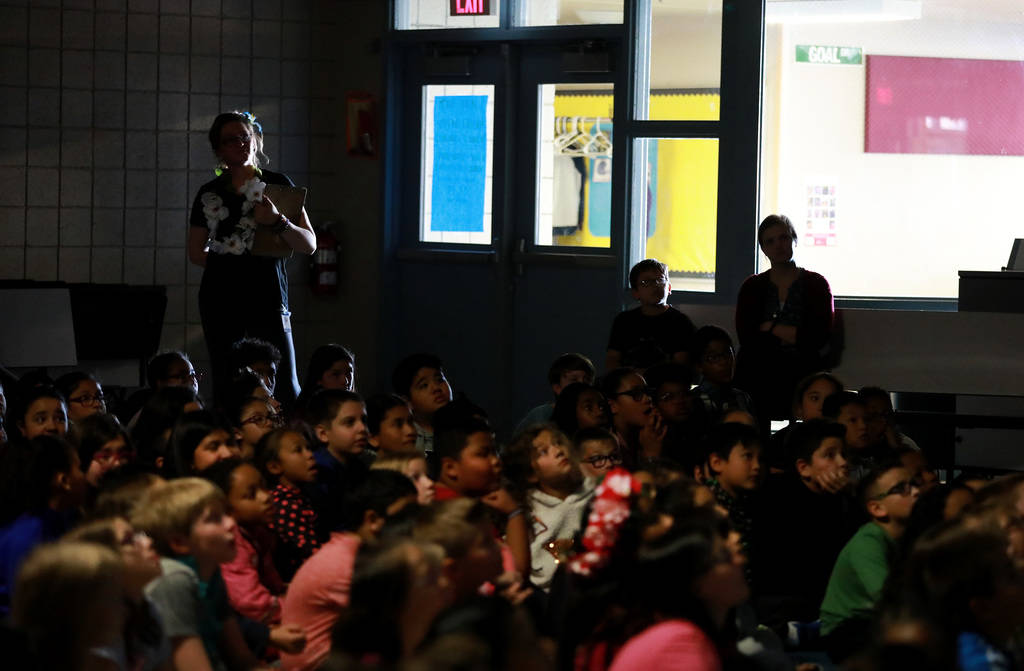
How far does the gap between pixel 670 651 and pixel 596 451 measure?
201cm

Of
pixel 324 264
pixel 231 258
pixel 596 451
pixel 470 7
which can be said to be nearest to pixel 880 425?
pixel 596 451

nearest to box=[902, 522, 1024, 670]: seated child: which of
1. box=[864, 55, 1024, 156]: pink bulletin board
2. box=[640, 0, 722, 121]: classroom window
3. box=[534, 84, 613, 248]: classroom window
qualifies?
box=[864, 55, 1024, 156]: pink bulletin board

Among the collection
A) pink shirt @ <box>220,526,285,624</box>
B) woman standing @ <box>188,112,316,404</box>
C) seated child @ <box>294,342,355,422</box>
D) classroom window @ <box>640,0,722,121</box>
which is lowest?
pink shirt @ <box>220,526,285,624</box>

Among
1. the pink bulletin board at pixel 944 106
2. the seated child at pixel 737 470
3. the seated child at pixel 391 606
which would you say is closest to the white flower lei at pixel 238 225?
the seated child at pixel 737 470

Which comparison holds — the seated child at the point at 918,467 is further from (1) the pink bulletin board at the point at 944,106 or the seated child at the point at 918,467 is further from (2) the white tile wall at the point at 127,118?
(2) the white tile wall at the point at 127,118

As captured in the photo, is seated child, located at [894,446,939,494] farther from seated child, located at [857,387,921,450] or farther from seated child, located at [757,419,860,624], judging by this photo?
seated child, located at [857,387,921,450]

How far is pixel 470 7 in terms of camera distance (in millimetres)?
8078

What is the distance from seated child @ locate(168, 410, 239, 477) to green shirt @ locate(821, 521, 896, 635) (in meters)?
1.63

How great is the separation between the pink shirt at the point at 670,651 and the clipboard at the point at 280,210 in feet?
10.5

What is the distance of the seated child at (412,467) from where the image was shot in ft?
12.0

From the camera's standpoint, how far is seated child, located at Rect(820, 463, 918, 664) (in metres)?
3.70

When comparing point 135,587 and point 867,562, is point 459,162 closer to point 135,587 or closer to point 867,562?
point 867,562

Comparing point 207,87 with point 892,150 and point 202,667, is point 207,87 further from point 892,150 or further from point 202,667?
point 202,667

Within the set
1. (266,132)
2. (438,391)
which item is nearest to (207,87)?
(266,132)
